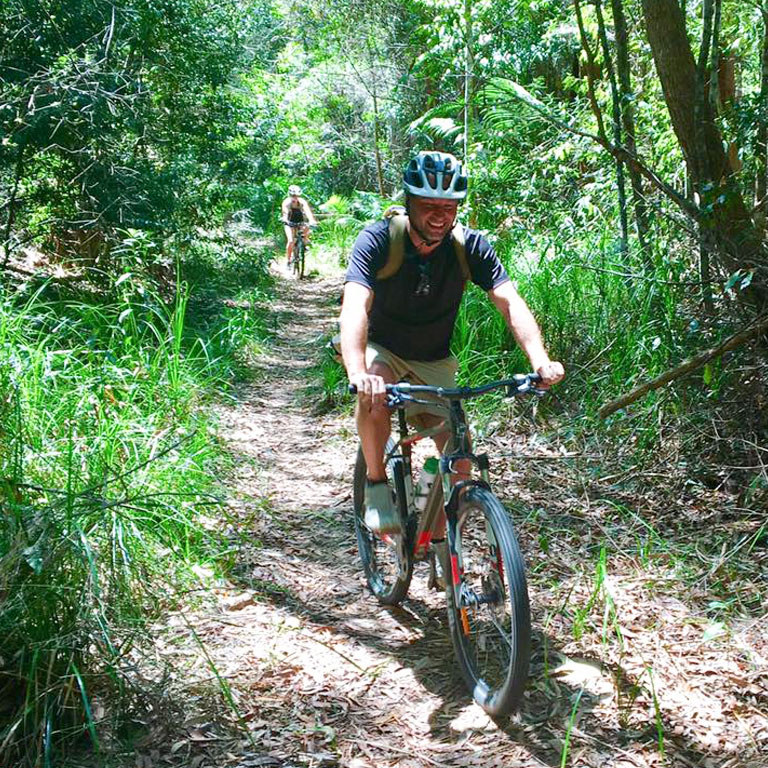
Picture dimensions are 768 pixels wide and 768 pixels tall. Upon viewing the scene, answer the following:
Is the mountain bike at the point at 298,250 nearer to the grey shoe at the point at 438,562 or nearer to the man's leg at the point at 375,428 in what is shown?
the man's leg at the point at 375,428

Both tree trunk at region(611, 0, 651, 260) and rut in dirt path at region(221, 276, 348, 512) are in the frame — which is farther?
rut in dirt path at region(221, 276, 348, 512)

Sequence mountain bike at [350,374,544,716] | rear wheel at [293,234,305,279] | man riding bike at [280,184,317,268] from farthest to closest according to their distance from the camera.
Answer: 1. rear wheel at [293,234,305,279]
2. man riding bike at [280,184,317,268]
3. mountain bike at [350,374,544,716]

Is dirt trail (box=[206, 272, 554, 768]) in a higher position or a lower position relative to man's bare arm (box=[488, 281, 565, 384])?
lower

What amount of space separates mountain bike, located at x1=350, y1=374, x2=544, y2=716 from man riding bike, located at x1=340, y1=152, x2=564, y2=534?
141 mm

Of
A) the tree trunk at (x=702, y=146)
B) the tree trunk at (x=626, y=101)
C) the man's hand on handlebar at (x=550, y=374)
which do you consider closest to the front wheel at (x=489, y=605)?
the man's hand on handlebar at (x=550, y=374)

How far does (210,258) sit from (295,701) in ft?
27.7

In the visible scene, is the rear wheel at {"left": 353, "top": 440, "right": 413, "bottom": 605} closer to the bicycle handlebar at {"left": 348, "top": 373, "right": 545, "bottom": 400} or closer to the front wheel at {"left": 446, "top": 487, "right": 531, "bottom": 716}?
the front wheel at {"left": 446, "top": 487, "right": 531, "bottom": 716}

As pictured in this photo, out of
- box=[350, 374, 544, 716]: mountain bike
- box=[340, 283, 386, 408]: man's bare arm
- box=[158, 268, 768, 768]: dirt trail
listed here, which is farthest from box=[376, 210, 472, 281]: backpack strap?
box=[158, 268, 768, 768]: dirt trail

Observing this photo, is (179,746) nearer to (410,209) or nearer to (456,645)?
(456,645)

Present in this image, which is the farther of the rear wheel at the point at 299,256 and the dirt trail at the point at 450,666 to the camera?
the rear wheel at the point at 299,256

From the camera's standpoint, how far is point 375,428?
3.79 m

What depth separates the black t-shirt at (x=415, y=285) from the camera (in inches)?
142

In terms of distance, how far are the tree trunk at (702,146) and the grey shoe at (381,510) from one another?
2.50m

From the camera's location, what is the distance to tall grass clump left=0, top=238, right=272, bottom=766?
2.74 meters
